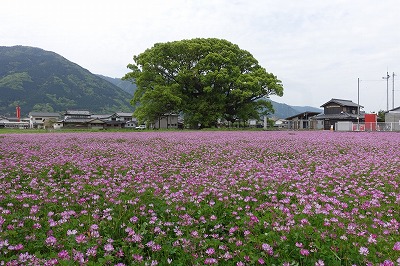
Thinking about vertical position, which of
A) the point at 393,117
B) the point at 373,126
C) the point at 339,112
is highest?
the point at 339,112

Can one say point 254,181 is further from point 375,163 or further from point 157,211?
point 375,163

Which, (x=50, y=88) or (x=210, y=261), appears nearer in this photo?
(x=210, y=261)

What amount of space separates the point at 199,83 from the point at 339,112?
33.4 metres

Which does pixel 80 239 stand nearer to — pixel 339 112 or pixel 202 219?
pixel 202 219

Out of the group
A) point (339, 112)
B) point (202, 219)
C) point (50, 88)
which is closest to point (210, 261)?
point (202, 219)

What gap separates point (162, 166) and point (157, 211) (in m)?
3.65

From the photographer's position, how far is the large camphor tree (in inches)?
1602

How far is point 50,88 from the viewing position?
133 metres

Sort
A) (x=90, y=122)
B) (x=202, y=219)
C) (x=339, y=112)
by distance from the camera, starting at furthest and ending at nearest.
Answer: (x=90, y=122) → (x=339, y=112) → (x=202, y=219)

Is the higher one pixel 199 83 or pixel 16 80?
pixel 16 80

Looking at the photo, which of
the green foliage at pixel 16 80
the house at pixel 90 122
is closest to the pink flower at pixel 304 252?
the house at pixel 90 122

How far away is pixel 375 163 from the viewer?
8.19 metres

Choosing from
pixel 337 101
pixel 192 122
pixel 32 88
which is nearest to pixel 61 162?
pixel 192 122

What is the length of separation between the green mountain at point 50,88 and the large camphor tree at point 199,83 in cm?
8906
